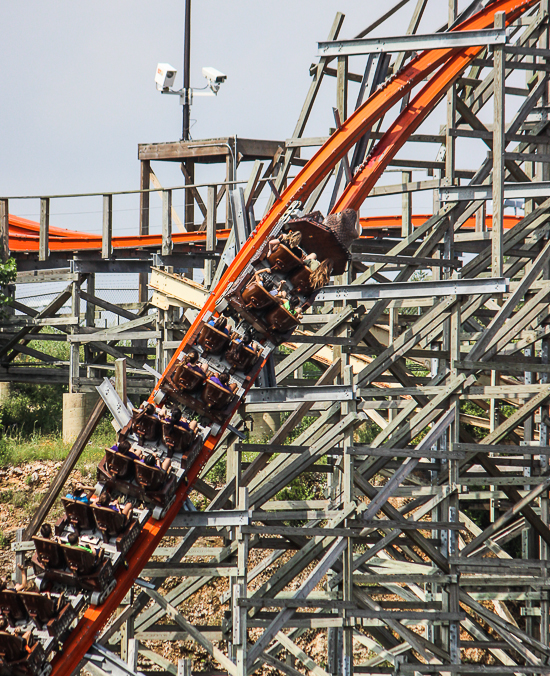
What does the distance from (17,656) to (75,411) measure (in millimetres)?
8597

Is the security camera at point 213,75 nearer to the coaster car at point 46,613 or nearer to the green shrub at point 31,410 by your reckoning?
the green shrub at point 31,410

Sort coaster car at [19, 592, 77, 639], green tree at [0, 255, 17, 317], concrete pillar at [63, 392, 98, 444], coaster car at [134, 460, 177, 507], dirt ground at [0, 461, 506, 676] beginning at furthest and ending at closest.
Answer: green tree at [0, 255, 17, 317] < concrete pillar at [63, 392, 98, 444] < dirt ground at [0, 461, 506, 676] < coaster car at [134, 460, 177, 507] < coaster car at [19, 592, 77, 639]

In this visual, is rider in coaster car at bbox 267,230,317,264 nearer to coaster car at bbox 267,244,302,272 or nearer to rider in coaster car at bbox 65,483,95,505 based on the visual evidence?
coaster car at bbox 267,244,302,272

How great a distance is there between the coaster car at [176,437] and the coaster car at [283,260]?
1699 mm

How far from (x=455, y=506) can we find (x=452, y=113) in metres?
3.86

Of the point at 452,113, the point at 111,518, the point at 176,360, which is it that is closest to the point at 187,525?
the point at 111,518

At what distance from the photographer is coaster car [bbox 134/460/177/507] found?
6.81 metres

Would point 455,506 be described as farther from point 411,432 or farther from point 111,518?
point 111,518

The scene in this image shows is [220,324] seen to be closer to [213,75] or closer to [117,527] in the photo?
[117,527]

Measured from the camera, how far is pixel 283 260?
307 inches

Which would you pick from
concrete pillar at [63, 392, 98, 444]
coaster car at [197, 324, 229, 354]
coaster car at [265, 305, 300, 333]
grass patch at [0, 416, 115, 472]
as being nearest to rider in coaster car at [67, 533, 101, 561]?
coaster car at [197, 324, 229, 354]

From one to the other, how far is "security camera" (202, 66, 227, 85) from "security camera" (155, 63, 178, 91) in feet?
2.20

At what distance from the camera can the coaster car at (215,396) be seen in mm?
7227

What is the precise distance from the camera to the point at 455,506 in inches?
329
